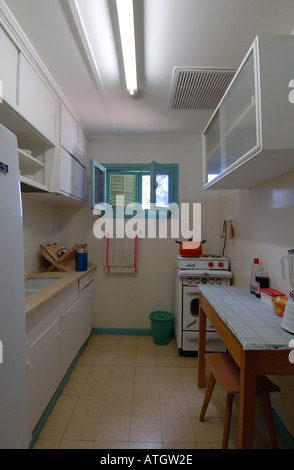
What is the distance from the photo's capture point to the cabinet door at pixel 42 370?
1.22 m

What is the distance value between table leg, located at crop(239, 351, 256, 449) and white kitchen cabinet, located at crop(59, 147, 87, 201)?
184 centimetres

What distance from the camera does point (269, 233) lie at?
5.14 feet

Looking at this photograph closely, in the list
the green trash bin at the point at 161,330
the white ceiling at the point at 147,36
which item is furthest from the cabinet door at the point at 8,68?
the green trash bin at the point at 161,330

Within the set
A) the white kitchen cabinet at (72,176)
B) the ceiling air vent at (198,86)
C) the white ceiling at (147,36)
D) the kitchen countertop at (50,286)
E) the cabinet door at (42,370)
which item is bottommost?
the cabinet door at (42,370)

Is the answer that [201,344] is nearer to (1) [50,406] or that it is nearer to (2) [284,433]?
(2) [284,433]

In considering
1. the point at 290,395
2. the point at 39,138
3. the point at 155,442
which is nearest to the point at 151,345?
the point at 155,442

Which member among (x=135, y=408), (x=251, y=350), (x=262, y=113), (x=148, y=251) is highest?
(x=262, y=113)

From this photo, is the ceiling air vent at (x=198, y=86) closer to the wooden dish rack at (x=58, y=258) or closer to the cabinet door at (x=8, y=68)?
the cabinet door at (x=8, y=68)

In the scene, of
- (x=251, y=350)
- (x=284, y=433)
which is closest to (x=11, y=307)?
(x=251, y=350)

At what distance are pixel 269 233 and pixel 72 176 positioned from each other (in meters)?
1.91

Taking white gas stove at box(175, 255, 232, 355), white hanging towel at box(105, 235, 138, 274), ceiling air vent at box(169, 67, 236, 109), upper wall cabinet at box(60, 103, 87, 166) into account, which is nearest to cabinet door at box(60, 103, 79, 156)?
upper wall cabinet at box(60, 103, 87, 166)

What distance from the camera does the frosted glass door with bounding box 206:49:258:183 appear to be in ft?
3.52

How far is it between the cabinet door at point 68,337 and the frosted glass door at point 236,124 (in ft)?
5.78
